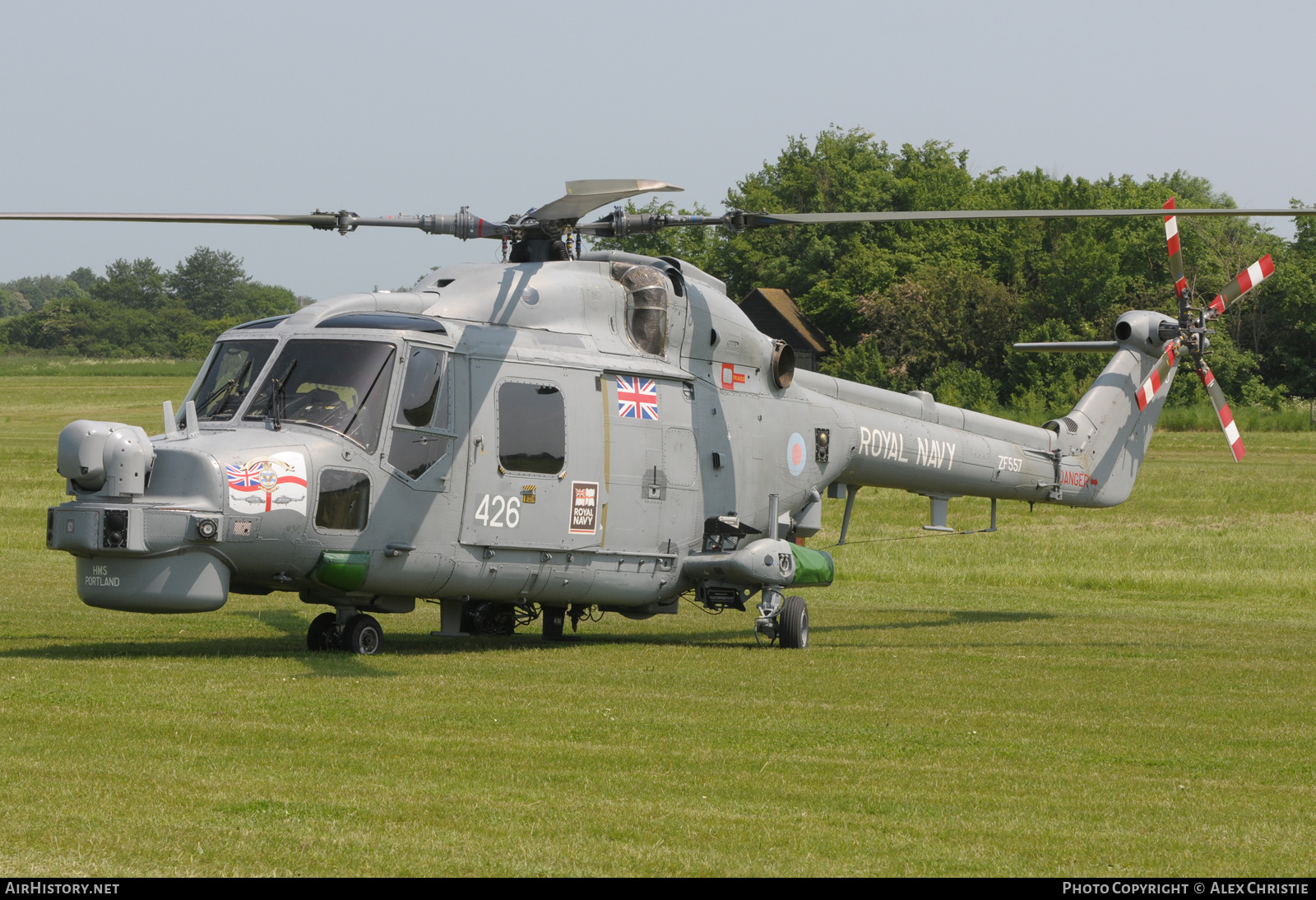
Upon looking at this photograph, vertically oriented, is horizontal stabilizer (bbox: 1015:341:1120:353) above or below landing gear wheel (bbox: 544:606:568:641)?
above

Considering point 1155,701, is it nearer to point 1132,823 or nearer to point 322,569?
point 1132,823

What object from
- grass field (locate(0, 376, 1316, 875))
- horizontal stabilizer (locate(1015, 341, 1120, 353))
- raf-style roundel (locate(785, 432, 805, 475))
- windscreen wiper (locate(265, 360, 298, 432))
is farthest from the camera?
horizontal stabilizer (locate(1015, 341, 1120, 353))

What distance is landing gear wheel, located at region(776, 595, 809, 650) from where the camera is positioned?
1766cm

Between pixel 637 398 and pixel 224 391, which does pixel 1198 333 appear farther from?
pixel 224 391

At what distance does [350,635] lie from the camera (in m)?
15.3

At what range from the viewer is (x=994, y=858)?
7203 mm

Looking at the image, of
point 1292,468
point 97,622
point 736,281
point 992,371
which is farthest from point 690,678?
point 736,281

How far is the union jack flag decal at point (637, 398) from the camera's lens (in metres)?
16.7

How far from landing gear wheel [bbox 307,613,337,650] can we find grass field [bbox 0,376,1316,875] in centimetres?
39

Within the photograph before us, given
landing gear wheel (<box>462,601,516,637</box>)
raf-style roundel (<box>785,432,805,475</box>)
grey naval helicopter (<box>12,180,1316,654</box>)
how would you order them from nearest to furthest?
grey naval helicopter (<box>12,180,1316,654</box>) → landing gear wheel (<box>462,601,516,637</box>) → raf-style roundel (<box>785,432,805,475</box>)

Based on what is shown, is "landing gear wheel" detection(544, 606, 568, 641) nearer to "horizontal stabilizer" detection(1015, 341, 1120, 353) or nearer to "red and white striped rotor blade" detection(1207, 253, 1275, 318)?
"horizontal stabilizer" detection(1015, 341, 1120, 353)

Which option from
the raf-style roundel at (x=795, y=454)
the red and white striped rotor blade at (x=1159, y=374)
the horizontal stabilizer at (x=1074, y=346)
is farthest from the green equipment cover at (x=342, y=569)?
the red and white striped rotor blade at (x=1159, y=374)

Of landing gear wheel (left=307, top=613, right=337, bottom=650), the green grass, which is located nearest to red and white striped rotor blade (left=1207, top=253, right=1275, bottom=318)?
landing gear wheel (left=307, top=613, right=337, bottom=650)

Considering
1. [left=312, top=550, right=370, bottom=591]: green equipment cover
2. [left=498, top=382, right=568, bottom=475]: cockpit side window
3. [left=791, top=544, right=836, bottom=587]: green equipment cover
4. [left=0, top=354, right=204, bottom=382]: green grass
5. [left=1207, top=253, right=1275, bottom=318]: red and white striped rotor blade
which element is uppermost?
[left=1207, top=253, right=1275, bottom=318]: red and white striped rotor blade
